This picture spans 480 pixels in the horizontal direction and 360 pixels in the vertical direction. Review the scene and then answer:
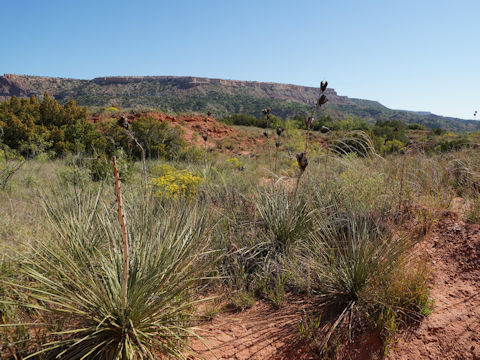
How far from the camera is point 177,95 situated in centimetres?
7275

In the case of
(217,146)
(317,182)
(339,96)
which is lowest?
(217,146)

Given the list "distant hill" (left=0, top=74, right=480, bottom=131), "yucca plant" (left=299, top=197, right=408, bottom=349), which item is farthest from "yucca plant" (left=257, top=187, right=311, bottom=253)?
"distant hill" (left=0, top=74, right=480, bottom=131)

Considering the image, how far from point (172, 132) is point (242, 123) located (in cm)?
1789

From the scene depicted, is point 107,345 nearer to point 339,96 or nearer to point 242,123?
point 242,123

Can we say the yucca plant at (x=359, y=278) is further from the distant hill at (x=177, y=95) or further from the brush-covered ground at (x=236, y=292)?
the distant hill at (x=177, y=95)

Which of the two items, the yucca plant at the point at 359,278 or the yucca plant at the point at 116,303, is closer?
the yucca plant at the point at 116,303

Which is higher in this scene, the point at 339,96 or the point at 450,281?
the point at 339,96

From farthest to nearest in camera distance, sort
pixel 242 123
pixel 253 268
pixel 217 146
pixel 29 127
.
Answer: pixel 242 123 → pixel 217 146 → pixel 29 127 → pixel 253 268

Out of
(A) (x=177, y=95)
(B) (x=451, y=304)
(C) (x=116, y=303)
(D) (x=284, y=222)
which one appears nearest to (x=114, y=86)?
(A) (x=177, y=95)

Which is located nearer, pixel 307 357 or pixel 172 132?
pixel 307 357

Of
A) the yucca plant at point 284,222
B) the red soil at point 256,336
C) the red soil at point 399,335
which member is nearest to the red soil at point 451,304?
the red soil at point 399,335

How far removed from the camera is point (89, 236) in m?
2.69

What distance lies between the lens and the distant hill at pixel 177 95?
57.6 m

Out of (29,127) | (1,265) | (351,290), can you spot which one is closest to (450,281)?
(351,290)
